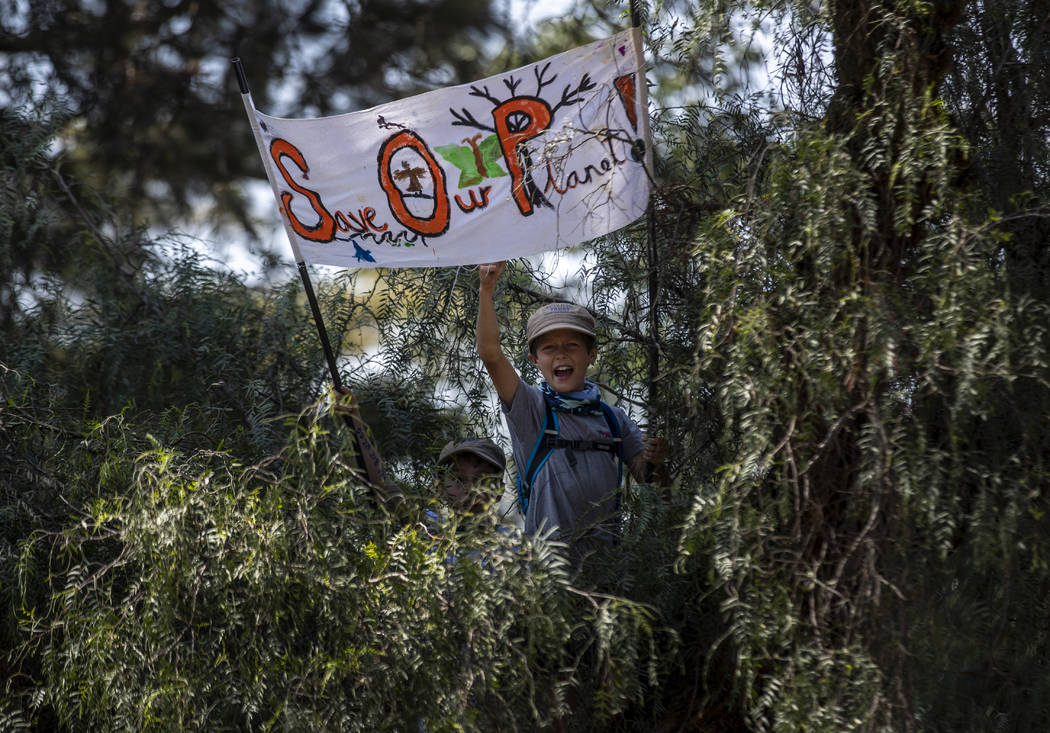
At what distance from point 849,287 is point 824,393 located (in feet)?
0.98

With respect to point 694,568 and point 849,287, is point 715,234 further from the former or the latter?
point 694,568

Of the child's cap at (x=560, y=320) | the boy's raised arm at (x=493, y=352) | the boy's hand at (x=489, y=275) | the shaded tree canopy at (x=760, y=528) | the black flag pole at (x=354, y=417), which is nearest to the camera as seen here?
the shaded tree canopy at (x=760, y=528)

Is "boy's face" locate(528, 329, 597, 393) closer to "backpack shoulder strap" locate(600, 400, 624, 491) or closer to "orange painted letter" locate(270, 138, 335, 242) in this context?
"backpack shoulder strap" locate(600, 400, 624, 491)

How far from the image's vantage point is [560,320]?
149 inches

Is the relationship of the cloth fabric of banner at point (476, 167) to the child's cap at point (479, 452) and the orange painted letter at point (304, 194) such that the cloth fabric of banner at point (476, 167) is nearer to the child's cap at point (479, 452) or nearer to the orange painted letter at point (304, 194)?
the orange painted letter at point (304, 194)

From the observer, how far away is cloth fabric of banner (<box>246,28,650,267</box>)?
12.5ft

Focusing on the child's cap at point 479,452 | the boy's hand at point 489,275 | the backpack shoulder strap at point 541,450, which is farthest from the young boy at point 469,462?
the boy's hand at point 489,275

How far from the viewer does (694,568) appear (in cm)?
325

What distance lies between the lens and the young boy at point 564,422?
357cm

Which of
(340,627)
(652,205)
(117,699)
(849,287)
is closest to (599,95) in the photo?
(652,205)

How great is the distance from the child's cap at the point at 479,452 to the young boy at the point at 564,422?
32 cm

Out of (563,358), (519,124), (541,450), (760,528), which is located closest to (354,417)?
(541,450)

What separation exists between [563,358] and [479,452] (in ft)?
1.55

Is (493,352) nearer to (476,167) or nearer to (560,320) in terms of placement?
(560,320)
